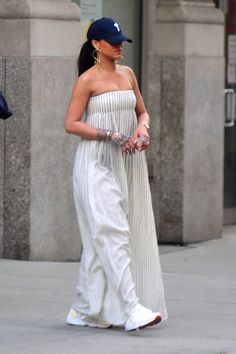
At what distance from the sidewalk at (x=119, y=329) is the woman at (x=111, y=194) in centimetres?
17

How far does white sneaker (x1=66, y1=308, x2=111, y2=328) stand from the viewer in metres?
8.07

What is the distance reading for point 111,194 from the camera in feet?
26.0

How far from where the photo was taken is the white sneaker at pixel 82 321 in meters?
8.07

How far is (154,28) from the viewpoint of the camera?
12.7 m

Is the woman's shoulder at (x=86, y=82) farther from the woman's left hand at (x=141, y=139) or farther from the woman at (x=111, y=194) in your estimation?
the woman's left hand at (x=141, y=139)

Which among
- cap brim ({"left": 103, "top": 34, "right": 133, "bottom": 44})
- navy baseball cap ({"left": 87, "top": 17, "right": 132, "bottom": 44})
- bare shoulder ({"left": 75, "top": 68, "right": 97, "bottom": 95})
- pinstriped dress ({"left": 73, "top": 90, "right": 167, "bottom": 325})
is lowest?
pinstriped dress ({"left": 73, "top": 90, "right": 167, "bottom": 325})

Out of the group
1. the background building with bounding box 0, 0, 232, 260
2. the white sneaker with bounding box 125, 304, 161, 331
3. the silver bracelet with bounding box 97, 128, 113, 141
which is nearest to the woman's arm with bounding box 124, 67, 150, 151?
the silver bracelet with bounding box 97, 128, 113, 141

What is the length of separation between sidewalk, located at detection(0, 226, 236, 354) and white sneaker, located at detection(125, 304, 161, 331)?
71mm

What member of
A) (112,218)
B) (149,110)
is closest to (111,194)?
(112,218)

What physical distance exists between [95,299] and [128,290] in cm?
24

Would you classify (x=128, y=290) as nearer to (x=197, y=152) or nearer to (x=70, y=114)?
(x=70, y=114)

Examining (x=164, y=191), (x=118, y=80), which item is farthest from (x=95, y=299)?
(x=164, y=191)

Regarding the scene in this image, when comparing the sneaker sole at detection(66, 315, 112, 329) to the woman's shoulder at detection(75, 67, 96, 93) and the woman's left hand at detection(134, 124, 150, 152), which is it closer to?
the woman's left hand at detection(134, 124, 150, 152)

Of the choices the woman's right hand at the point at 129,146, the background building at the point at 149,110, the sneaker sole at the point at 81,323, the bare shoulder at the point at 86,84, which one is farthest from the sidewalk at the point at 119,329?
the bare shoulder at the point at 86,84
